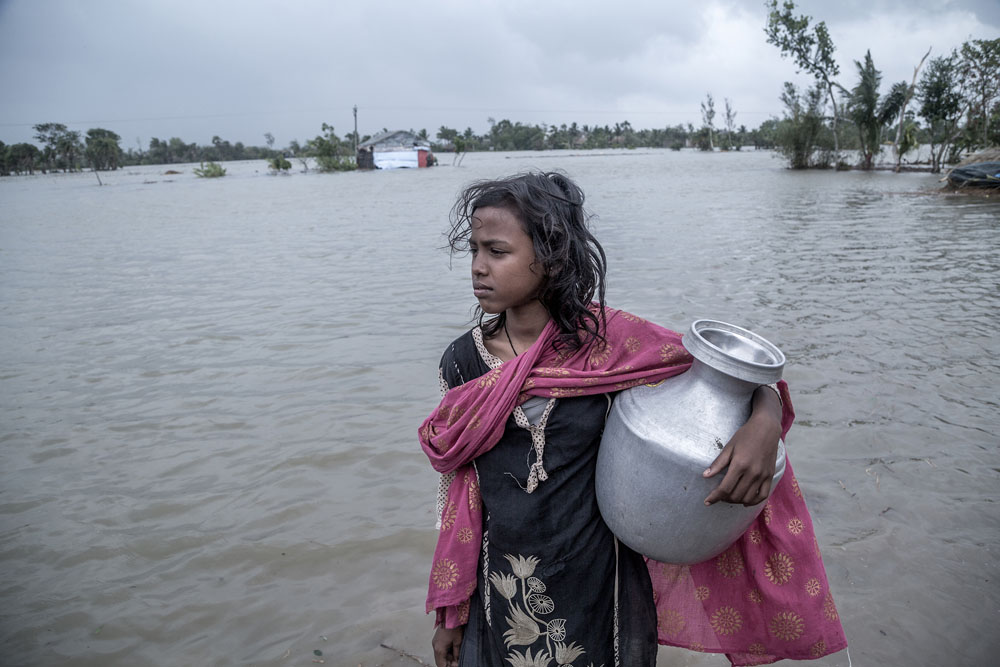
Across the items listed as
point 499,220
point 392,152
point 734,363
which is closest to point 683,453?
point 734,363

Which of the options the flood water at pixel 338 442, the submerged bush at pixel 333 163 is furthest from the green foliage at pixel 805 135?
the submerged bush at pixel 333 163

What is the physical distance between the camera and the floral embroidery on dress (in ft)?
4.28

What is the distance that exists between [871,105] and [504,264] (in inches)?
1243

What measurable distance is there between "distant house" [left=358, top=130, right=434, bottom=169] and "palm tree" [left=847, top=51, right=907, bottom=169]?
105 ft

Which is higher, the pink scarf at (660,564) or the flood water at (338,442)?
the pink scarf at (660,564)

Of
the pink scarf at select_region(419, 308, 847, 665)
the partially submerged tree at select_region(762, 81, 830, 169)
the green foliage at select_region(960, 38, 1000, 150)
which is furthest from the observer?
the partially submerged tree at select_region(762, 81, 830, 169)

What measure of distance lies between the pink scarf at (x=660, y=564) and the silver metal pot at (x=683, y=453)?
0.10 metres

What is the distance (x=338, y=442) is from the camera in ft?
12.6

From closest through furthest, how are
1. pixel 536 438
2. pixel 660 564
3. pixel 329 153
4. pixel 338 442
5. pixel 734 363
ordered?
pixel 734 363 < pixel 536 438 < pixel 660 564 < pixel 338 442 < pixel 329 153

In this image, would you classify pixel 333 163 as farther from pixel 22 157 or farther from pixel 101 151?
pixel 22 157

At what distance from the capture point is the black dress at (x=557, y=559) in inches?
50.4

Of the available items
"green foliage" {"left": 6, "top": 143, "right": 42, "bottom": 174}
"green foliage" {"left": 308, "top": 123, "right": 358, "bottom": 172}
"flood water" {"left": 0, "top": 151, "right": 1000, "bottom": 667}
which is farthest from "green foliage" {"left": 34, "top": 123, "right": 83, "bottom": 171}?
"flood water" {"left": 0, "top": 151, "right": 1000, "bottom": 667}

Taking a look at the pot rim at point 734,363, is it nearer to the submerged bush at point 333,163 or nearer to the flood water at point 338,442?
the flood water at point 338,442

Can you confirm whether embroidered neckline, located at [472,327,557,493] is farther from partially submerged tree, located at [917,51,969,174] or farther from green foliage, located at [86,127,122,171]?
green foliage, located at [86,127,122,171]
